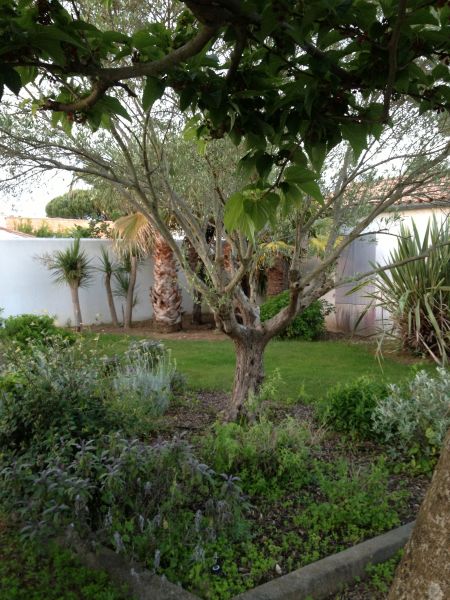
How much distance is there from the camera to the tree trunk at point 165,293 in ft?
47.3

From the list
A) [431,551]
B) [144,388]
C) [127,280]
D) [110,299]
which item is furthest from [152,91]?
[127,280]

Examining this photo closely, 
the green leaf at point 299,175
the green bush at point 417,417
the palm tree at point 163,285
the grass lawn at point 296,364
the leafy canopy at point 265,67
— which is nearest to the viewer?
the leafy canopy at point 265,67

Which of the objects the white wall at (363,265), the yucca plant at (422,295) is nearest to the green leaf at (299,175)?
the yucca plant at (422,295)

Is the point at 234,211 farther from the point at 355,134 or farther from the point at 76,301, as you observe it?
the point at 76,301

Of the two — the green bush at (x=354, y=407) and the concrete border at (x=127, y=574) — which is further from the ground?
the green bush at (x=354, y=407)

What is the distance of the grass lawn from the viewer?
326 inches

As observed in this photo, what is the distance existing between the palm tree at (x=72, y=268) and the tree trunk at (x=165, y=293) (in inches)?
62.6

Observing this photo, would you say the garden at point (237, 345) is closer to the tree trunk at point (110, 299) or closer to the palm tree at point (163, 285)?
the palm tree at point (163, 285)

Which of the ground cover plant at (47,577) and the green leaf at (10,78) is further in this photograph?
the ground cover plant at (47,577)

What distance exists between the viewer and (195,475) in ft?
12.8

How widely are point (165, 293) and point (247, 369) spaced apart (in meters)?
8.66

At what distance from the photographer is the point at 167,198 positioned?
5.84m

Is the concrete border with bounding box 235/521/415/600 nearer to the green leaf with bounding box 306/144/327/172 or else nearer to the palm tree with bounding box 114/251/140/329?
the green leaf with bounding box 306/144/327/172

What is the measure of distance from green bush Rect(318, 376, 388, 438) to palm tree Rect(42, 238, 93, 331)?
28.9ft
